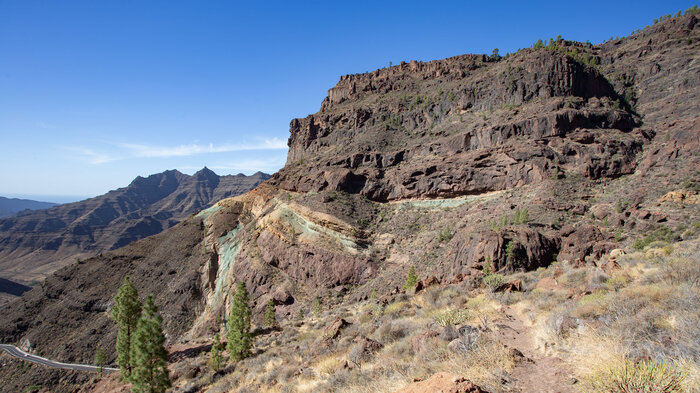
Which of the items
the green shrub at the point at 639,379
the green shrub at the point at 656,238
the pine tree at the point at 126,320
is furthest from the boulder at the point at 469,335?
the pine tree at the point at 126,320

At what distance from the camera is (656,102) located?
49.6 metres

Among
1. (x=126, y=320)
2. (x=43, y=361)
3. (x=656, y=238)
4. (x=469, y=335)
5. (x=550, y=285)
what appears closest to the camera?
(x=469, y=335)

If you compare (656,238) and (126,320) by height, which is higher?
(656,238)

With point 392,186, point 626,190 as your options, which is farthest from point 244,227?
point 626,190

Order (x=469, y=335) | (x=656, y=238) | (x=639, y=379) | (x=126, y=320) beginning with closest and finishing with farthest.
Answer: (x=639, y=379) < (x=469, y=335) < (x=656, y=238) < (x=126, y=320)

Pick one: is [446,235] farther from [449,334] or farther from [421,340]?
[449,334]

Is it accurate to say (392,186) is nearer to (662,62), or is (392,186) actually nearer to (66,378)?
(66,378)

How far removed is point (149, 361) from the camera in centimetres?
2078

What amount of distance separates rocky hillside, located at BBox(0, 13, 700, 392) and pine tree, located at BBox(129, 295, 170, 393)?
4.74 feet

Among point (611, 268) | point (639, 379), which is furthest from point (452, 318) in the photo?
point (611, 268)

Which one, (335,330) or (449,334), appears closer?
(449,334)

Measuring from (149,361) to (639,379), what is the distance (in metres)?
25.8

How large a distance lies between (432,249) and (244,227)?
120 ft

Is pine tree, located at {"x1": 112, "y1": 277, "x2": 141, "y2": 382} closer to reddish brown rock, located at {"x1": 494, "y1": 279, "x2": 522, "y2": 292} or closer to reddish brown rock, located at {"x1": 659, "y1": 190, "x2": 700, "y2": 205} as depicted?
reddish brown rock, located at {"x1": 494, "y1": 279, "x2": 522, "y2": 292}
